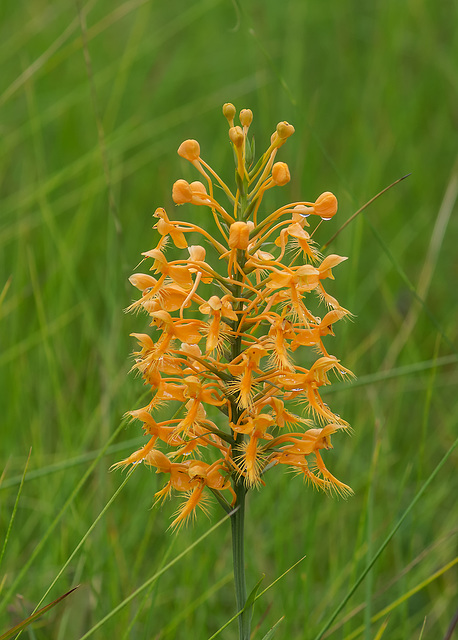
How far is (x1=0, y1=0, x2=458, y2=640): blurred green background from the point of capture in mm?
2971

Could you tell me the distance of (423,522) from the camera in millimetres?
3689

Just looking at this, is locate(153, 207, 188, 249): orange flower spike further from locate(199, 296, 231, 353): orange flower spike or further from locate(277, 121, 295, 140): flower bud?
locate(277, 121, 295, 140): flower bud

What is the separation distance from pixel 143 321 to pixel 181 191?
2.43 meters

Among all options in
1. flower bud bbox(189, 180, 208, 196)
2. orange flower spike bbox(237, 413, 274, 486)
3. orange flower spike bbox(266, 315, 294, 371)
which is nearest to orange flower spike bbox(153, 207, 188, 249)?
flower bud bbox(189, 180, 208, 196)

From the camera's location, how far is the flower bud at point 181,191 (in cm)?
202

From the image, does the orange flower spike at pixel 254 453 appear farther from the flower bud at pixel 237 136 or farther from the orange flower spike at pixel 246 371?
the flower bud at pixel 237 136

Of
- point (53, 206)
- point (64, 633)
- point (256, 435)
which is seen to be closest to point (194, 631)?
point (64, 633)

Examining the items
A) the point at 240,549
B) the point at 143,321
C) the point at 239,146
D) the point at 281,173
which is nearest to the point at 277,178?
the point at 281,173

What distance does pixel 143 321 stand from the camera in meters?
4.40

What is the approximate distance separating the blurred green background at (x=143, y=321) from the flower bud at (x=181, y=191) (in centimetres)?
83

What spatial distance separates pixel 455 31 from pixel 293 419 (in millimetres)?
4649

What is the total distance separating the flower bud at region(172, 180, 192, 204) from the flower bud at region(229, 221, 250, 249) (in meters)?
0.25

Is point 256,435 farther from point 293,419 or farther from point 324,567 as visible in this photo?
point 324,567

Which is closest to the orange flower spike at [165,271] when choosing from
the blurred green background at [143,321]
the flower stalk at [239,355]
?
the flower stalk at [239,355]
